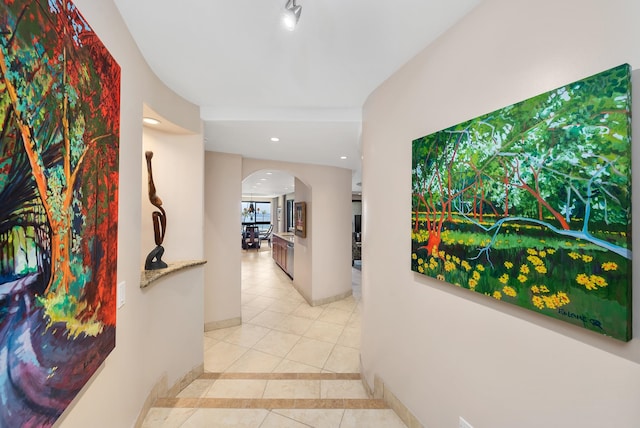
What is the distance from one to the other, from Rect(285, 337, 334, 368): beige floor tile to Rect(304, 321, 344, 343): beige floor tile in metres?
0.11

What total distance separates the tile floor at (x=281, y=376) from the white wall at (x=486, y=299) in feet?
1.67

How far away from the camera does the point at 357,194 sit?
29.1 ft

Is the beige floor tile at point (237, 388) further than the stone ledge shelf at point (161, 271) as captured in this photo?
Yes

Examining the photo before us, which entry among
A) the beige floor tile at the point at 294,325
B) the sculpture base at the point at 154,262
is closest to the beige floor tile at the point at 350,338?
the beige floor tile at the point at 294,325

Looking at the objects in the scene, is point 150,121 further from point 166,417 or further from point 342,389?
point 342,389

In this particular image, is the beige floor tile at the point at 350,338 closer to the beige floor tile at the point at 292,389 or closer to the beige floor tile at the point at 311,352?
the beige floor tile at the point at 311,352

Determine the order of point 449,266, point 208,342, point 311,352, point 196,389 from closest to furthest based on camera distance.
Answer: point 449,266 → point 196,389 → point 311,352 → point 208,342

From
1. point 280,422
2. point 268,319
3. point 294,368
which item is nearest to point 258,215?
point 268,319

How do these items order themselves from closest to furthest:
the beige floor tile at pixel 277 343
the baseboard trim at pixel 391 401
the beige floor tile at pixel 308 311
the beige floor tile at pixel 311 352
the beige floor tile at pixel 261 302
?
the baseboard trim at pixel 391 401
the beige floor tile at pixel 311 352
the beige floor tile at pixel 277 343
the beige floor tile at pixel 308 311
the beige floor tile at pixel 261 302

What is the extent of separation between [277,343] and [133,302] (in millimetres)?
2083

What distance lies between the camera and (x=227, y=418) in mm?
1634

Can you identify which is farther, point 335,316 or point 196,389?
point 335,316

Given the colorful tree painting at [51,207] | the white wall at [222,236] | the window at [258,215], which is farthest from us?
the window at [258,215]

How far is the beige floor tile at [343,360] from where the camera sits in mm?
2549
